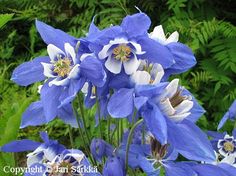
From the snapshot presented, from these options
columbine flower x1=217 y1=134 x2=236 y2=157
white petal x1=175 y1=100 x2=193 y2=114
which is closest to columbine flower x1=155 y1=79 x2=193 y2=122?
white petal x1=175 y1=100 x2=193 y2=114

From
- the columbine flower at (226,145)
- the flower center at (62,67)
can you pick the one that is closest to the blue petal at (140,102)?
the flower center at (62,67)

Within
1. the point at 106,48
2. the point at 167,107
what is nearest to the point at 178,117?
the point at 167,107

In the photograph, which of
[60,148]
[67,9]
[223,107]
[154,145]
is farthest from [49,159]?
[67,9]

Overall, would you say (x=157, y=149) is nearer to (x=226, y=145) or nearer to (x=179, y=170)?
(x=179, y=170)

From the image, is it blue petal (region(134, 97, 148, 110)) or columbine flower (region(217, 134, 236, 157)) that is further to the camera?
columbine flower (region(217, 134, 236, 157))

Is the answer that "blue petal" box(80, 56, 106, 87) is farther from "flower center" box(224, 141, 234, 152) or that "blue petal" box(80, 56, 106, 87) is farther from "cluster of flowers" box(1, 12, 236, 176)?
"flower center" box(224, 141, 234, 152)

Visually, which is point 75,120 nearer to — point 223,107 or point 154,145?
point 154,145

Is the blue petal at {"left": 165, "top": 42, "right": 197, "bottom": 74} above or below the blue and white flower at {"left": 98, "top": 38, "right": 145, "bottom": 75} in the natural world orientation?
below
